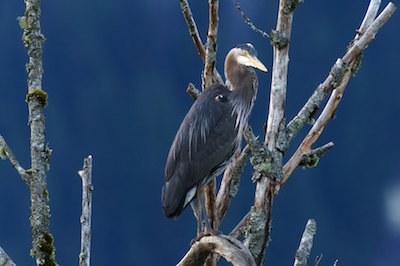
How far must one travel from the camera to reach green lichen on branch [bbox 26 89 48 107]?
309 cm

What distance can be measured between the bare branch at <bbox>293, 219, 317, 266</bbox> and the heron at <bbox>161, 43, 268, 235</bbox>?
759 mm

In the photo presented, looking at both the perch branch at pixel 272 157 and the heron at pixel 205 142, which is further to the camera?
the perch branch at pixel 272 157

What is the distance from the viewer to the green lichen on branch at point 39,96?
3.09 m

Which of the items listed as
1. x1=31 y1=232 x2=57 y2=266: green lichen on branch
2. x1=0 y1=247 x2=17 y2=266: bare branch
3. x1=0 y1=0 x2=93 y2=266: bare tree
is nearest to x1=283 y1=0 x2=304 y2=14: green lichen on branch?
x1=0 y1=0 x2=93 y2=266: bare tree

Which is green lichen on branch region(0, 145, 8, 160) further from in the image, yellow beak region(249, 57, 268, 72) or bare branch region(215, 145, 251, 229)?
yellow beak region(249, 57, 268, 72)

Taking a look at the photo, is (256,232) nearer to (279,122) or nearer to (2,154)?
(279,122)

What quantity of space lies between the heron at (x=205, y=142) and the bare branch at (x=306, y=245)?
0.76 m

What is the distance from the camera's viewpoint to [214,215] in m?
3.86

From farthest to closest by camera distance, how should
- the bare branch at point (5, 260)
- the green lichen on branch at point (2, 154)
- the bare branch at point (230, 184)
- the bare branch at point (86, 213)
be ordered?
the bare branch at point (230, 184)
the bare branch at point (86, 213)
the green lichen on branch at point (2, 154)
the bare branch at point (5, 260)

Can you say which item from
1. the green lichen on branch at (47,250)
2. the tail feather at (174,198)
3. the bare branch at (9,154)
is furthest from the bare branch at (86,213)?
the tail feather at (174,198)

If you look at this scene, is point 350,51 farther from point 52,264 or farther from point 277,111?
point 52,264

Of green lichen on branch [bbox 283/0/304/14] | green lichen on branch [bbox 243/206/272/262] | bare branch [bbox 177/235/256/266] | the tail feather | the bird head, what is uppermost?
green lichen on branch [bbox 283/0/304/14]

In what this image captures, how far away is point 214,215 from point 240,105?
1.08 metres

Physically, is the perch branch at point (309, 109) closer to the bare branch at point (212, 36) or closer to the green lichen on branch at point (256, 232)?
the green lichen on branch at point (256, 232)
